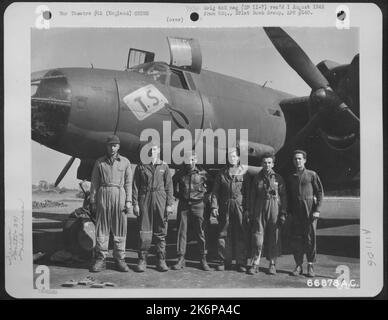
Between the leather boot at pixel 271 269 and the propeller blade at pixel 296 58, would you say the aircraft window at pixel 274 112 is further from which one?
the leather boot at pixel 271 269

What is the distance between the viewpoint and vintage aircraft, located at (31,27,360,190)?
16.8 feet

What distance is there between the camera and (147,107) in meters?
5.35

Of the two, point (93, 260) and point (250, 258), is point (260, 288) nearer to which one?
point (250, 258)

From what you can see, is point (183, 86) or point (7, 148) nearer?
point (7, 148)

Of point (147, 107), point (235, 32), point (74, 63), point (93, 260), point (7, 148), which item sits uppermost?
point (235, 32)

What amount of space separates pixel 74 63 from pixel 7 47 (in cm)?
87

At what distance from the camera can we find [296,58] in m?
5.67

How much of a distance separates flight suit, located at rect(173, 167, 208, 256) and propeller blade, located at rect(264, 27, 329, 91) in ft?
6.50

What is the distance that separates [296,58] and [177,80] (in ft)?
5.48

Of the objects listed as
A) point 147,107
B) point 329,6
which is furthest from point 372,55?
point 147,107

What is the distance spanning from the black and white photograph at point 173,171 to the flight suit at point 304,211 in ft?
0.05

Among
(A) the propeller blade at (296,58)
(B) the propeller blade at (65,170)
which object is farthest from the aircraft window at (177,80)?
(B) the propeller blade at (65,170)

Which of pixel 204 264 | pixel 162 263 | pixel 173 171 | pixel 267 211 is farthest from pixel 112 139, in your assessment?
pixel 267 211

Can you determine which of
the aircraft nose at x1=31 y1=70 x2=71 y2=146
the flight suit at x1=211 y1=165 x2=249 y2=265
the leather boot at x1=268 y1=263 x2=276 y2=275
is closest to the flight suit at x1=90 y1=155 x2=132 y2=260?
the aircraft nose at x1=31 y1=70 x2=71 y2=146
